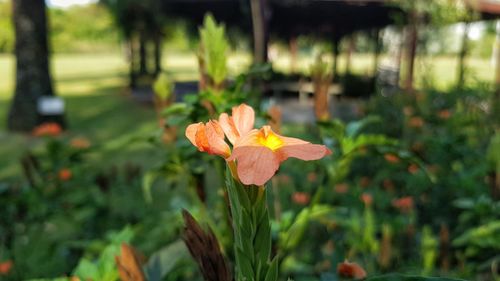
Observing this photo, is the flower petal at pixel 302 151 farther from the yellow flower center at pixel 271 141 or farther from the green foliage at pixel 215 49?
the green foliage at pixel 215 49

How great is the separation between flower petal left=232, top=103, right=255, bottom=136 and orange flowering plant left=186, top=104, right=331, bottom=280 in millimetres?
15

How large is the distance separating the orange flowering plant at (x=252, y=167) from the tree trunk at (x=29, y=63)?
8.91 meters

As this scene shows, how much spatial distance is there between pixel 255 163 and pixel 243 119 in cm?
14

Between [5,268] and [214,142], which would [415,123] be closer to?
[5,268]

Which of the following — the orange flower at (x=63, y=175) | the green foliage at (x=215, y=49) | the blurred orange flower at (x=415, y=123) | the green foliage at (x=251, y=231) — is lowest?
the orange flower at (x=63, y=175)

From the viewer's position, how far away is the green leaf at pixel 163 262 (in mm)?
1000

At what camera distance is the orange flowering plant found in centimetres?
57

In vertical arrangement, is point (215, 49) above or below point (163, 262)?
above

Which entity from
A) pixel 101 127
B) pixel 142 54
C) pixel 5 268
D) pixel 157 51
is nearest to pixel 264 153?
pixel 5 268

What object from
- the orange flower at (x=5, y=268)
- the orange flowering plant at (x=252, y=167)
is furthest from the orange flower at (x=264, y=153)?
the orange flower at (x=5, y=268)

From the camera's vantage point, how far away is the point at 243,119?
2.23ft

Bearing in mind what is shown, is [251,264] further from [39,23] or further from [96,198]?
[39,23]

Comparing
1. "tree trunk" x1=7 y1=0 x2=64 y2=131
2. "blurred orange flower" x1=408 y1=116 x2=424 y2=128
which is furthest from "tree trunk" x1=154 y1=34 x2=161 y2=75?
"blurred orange flower" x1=408 y1=116 x2=424 y2=128

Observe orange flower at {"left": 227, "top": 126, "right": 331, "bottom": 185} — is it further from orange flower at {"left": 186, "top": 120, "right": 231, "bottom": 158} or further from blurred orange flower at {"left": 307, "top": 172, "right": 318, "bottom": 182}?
blurred orange flower at {"left": 307, "top": 172, "right": 318, "bottom": 182}
